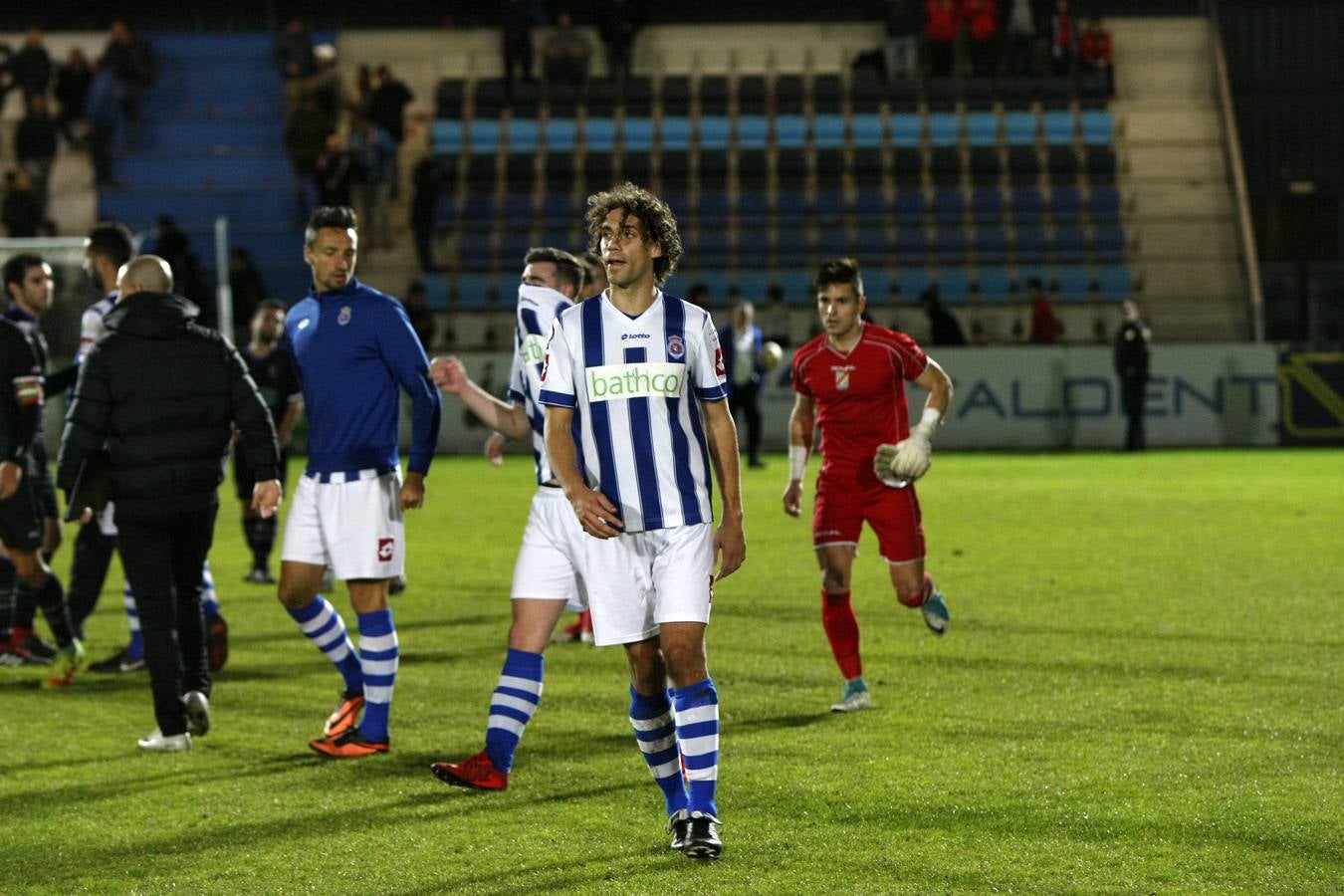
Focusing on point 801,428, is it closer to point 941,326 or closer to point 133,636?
point 133,636

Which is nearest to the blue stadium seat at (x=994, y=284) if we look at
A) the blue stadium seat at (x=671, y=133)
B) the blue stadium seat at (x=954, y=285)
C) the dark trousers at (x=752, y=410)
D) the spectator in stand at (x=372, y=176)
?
the blue stadium seat at (x=954, y=285)

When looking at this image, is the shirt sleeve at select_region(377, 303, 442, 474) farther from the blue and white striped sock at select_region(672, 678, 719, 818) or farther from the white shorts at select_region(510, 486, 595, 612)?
the blue and white striped sock at select_region(672, 678, 719, 818)

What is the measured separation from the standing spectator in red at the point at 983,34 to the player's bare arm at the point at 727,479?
2837 cm

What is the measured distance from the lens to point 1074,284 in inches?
1189

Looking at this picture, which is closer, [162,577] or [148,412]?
[148,412]

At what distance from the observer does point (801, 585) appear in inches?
483

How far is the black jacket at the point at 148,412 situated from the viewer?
7031 millimetres

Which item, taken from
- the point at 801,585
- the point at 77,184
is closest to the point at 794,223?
the point at 77,184

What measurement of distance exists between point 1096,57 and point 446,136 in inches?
439

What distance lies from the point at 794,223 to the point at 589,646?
21956mm

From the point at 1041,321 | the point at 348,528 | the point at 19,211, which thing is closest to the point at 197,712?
the point at 348,528

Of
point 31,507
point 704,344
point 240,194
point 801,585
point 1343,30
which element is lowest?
point 801,585

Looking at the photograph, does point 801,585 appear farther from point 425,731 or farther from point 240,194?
point 240,194

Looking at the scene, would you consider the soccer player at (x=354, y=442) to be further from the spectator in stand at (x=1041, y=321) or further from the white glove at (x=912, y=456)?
the spectator in stand at (x=1041, y=321)
